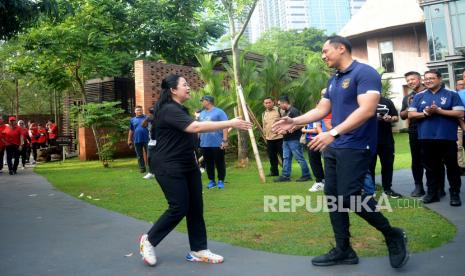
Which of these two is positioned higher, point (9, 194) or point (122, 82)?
point (122, 82)

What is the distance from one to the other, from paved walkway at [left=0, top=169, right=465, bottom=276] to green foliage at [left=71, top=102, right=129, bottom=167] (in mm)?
6936

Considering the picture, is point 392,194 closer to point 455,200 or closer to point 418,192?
point 418,192

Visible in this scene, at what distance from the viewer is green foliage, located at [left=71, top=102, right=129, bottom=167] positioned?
13.2 m

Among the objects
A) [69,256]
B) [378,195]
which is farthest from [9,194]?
[378,195]

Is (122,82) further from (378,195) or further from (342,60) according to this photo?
(342,60)

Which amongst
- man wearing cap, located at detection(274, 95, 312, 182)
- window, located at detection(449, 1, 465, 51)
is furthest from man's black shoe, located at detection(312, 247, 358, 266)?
window, located at detection(449, 1, 465, 51)

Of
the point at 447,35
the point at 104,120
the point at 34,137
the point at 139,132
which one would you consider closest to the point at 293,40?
the point at 447,35

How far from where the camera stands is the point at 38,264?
405cm

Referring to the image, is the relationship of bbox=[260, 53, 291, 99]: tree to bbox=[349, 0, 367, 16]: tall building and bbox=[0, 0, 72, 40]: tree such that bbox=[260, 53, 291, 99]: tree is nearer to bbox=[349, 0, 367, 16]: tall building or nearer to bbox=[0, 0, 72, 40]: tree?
bbox=[0, 0, 72, 40]: tree

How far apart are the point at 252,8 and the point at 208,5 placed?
6.94 ft

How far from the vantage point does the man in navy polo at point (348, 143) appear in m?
3.38

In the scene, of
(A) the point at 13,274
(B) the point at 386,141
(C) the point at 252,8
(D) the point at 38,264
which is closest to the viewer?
(A) the point at 13,274

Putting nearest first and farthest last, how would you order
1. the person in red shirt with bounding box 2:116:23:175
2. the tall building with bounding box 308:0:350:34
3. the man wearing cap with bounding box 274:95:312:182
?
the man wearing cap with bounding box 274:95:312:182
the person in red shirt with bounding box 2:116:23:175
the tall building with bounding box 308:0:350:34

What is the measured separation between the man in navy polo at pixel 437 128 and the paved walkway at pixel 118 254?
308 millimetres
